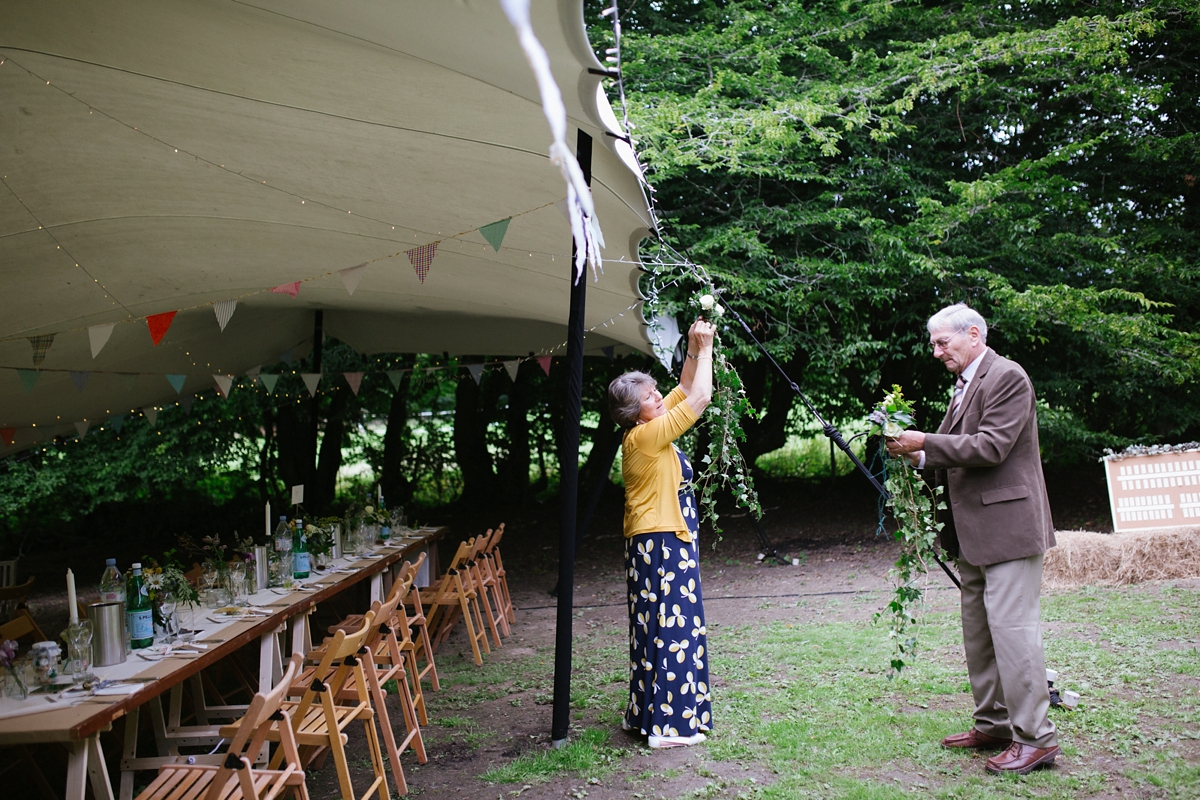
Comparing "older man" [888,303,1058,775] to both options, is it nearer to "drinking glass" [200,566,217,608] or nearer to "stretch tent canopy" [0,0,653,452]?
"stretch tent canopy" [0,0,653,452]

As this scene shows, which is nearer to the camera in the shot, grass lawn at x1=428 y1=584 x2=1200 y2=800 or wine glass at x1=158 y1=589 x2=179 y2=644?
grass lawn at x1=428 y1=584 x2=1200 y2=800

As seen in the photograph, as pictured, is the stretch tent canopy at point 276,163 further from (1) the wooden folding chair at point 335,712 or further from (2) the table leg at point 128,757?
(2) the table leg at point 128,757

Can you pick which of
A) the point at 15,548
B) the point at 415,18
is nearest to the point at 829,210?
the point at 415,18

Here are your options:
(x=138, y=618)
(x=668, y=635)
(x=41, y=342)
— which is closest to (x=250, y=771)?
(x=138, y=618)

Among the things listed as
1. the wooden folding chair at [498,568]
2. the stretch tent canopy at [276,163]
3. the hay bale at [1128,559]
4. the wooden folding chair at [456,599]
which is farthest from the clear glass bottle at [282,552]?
the hay bale at [1128,559]

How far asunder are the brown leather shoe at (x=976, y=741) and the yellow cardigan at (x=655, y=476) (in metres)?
1.36

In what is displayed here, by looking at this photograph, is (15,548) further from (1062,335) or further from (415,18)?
(1062,335)

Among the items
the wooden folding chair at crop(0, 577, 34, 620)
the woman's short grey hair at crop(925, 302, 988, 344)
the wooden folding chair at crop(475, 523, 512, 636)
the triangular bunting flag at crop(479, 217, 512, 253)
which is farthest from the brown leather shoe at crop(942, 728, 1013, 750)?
the wooden folding chair at crop(0, 577, 34, 620)

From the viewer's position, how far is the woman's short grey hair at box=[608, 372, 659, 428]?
3838 millimetres

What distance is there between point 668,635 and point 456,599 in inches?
95.1

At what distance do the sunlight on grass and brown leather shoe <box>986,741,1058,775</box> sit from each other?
151 centimetres

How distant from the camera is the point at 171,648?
11.4ft

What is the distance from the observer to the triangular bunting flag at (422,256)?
524 centimetres

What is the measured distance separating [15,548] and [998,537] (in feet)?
47.7
